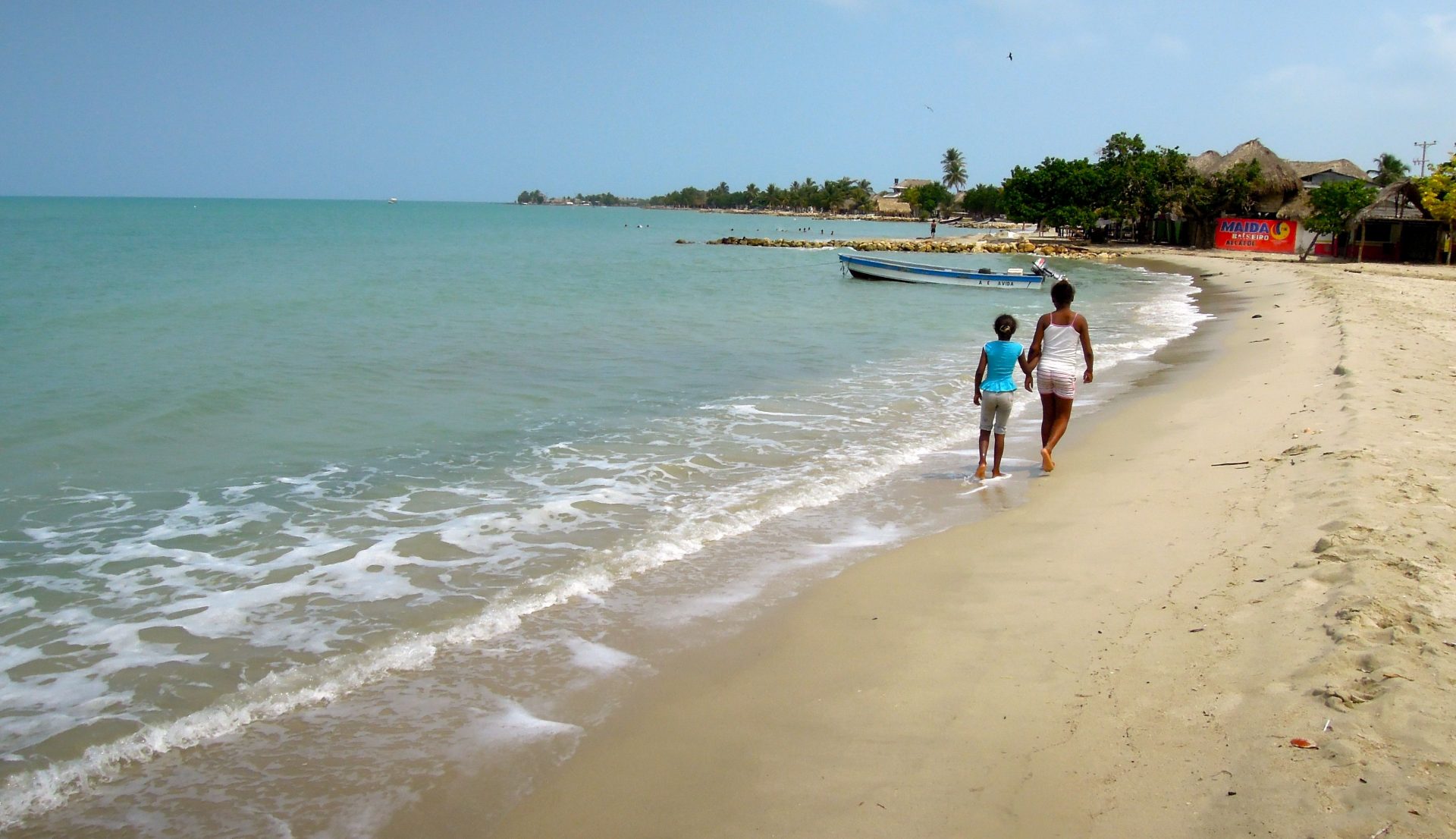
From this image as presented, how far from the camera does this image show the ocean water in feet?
13.0

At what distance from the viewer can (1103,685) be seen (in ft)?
12.9

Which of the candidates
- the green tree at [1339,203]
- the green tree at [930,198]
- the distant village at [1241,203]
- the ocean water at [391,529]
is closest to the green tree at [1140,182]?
the distant village at [1241,203]

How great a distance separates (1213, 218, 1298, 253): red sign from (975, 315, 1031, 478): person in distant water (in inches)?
1760

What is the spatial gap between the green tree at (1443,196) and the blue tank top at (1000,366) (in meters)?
31.8

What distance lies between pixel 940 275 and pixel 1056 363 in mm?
27666

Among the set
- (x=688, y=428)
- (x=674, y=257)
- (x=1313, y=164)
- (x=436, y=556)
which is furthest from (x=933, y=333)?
(x=1313, y=164)

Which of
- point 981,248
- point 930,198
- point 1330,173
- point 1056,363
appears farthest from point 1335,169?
point 930,198

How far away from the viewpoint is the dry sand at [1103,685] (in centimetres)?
307

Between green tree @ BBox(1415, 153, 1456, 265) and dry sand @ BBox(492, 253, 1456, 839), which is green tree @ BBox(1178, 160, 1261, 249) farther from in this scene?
dry sand @ BBox(492, 253, 1456, 839)

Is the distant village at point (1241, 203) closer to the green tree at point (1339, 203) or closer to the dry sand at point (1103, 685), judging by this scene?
the green tree at point (1339, 203)

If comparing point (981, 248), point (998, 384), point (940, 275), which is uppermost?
point (981, 248)

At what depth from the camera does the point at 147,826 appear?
349 cm

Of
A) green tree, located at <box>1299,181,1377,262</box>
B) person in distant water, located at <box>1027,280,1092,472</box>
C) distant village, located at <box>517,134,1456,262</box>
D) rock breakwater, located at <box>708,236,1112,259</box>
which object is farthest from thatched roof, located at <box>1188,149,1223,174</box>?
person in distant water, located at <box>1027,280,1092,472</box>

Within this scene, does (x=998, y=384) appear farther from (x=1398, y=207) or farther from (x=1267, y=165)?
(x=1267, y=165)
